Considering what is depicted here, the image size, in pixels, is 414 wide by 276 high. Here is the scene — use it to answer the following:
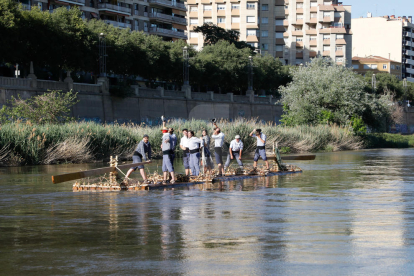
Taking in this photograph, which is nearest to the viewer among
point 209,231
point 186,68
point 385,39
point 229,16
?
point 209,231

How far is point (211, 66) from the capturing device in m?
75.8

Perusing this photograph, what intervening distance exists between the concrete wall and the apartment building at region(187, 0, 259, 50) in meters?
48.0

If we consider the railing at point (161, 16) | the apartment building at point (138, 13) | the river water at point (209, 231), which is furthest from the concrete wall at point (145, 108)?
the river water at point (209, 231)

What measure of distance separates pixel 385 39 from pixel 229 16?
47.5 metres

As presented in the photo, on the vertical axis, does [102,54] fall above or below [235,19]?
below

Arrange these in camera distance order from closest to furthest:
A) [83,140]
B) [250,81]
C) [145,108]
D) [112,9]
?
[83,140] → [145,108] → [250,81] → [112,9]

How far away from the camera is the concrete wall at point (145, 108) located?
166ft

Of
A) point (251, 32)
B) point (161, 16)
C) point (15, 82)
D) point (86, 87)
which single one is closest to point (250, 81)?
point (161, 16)

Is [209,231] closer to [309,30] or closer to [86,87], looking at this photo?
[86,87]

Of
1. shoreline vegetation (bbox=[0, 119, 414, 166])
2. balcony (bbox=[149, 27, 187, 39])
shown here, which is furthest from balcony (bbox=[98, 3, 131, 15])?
shoreline vegetation (bbox=[0, 119, 414, 166])

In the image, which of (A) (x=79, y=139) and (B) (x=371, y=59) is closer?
(A) (x=79, y=139)

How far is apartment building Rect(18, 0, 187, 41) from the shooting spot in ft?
262

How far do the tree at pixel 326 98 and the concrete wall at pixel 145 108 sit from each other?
1110cm

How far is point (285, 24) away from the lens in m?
132
